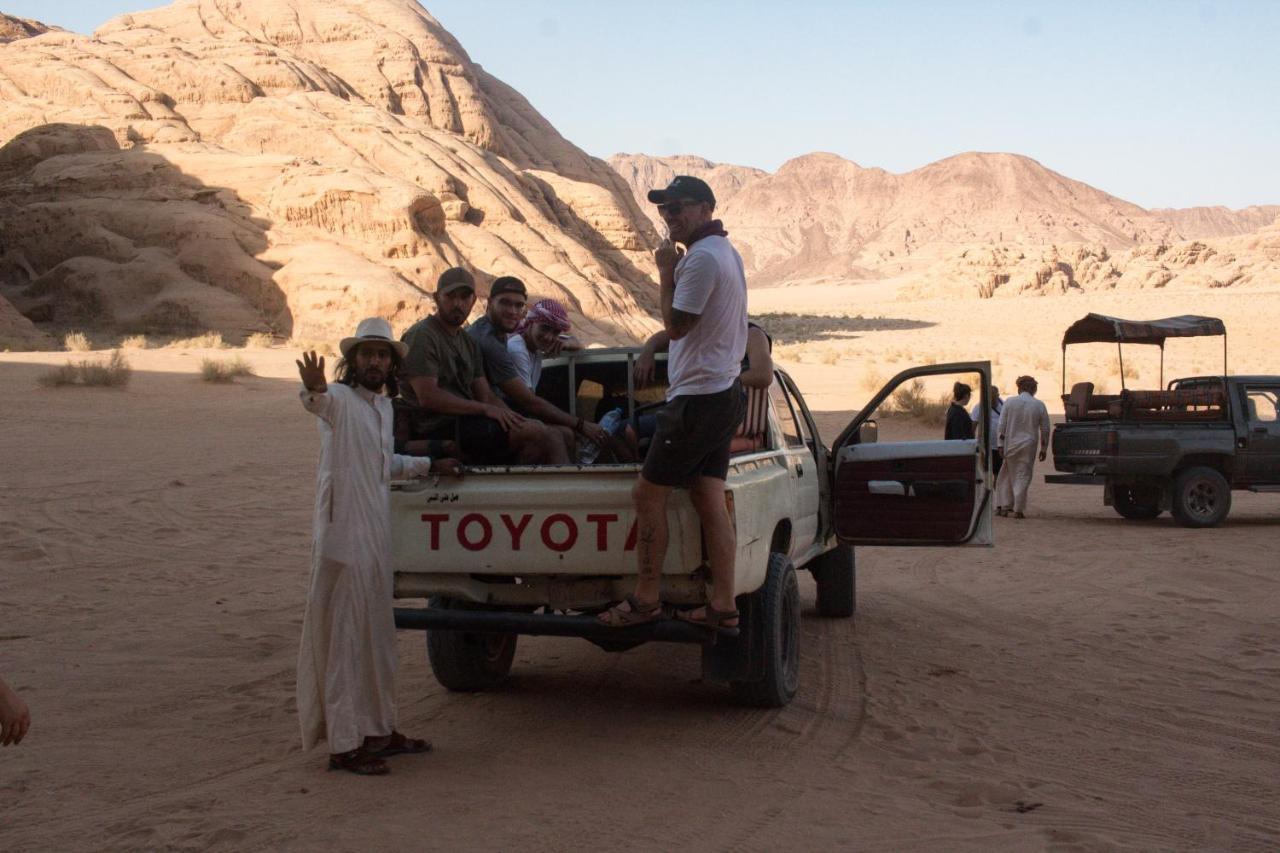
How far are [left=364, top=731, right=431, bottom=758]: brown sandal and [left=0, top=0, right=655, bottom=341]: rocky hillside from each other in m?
31.2

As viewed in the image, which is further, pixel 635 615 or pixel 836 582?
pixel 836 582

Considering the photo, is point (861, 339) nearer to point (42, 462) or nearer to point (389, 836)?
point (42, 462)

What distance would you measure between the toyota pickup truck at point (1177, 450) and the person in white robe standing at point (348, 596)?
1107cm

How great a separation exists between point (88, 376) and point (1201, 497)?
19034 mm

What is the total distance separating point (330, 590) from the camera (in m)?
5.33

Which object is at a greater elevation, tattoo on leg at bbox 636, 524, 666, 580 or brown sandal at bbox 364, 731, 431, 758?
tattoo on leg at bbox 636, 524, 666, 580

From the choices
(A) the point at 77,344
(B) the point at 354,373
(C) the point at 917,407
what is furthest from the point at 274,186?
(B) the point at 354,373

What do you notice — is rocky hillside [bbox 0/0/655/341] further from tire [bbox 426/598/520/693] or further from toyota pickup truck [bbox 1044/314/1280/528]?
tire [bbox 426/598/520/693]

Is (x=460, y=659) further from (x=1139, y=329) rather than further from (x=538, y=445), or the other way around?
(x=1139, y=329)

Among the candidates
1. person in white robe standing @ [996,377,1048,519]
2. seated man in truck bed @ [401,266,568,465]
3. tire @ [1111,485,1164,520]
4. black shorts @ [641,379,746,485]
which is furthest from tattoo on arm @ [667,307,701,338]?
tire @ [1111,485,1164,520]

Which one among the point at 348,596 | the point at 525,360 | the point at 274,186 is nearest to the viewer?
the point at 348,596

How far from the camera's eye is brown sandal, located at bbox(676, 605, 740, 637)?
5680mm

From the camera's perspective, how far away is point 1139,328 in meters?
15.9

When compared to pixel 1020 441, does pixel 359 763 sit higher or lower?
lower
